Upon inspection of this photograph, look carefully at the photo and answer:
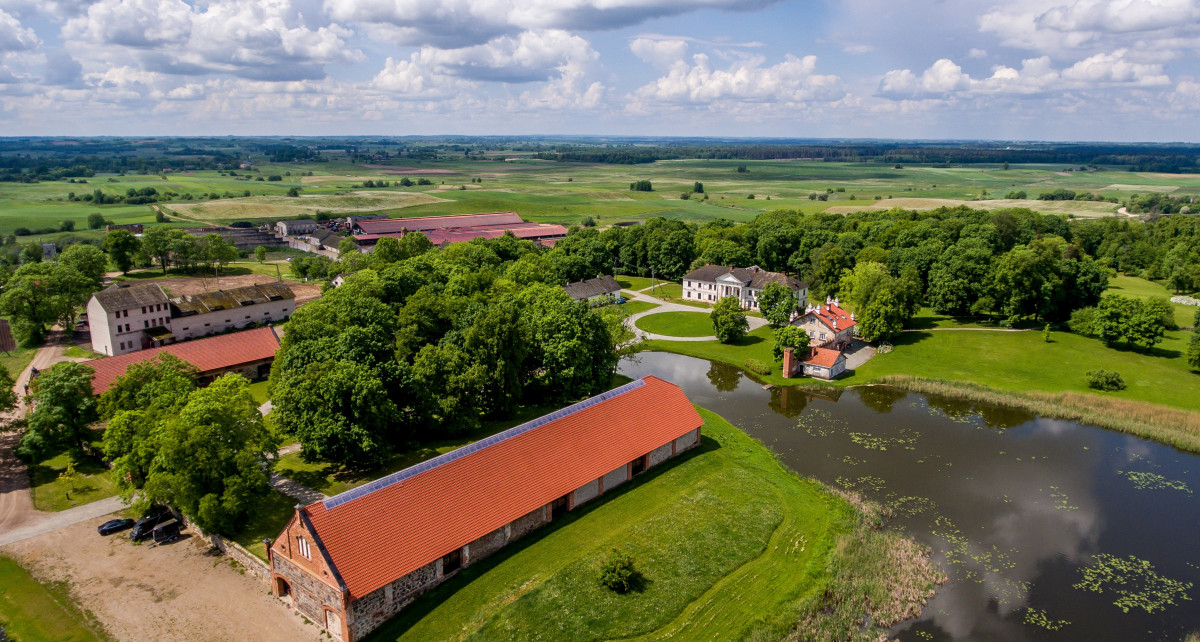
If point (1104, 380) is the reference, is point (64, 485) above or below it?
below

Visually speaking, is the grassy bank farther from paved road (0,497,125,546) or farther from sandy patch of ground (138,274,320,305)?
sandy patch of ground (138,274,320,305)

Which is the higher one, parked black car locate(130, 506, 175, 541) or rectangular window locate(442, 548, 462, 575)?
rectangular window locate(442, 548, 462, 575)

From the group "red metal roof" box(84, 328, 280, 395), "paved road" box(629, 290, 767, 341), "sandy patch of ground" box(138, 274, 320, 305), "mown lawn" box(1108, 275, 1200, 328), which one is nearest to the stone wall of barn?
"red metal roof" box(84, 328, 280, 395)

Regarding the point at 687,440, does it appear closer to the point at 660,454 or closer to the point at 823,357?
the point at 660,454

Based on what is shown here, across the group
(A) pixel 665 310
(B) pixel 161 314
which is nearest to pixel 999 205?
(A) pixel 665 310

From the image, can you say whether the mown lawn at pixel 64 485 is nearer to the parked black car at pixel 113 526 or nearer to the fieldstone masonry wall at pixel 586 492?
the parked black car at pixel 113 526

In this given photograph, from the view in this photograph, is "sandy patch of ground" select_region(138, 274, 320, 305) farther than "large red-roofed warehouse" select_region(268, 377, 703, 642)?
Yes

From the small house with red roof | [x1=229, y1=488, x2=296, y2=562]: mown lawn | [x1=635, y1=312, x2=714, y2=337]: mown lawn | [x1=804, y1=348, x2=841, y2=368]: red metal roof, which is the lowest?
[x1=229, y1=488, x2=296, y2=562]: mown lawn
